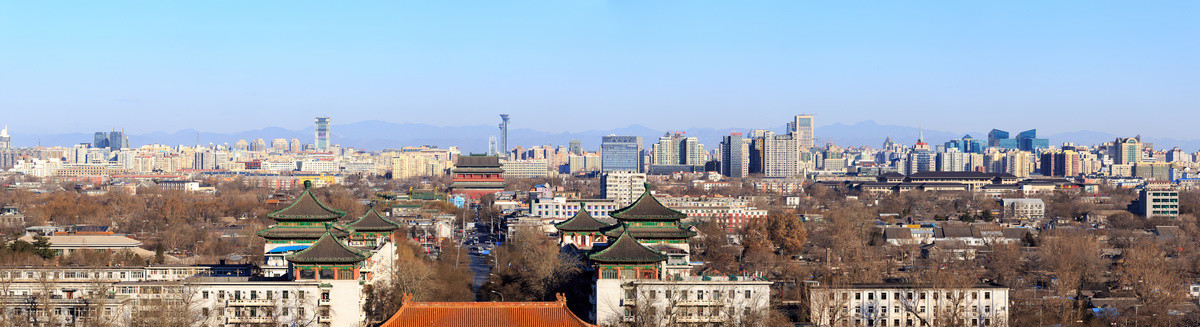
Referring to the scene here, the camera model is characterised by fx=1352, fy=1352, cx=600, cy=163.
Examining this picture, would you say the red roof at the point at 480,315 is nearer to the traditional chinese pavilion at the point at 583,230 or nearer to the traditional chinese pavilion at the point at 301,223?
the traditional chinese pavilion at the point at 301,223

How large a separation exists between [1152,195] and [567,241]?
51.0 meters

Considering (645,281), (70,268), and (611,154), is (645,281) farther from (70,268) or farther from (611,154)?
(611,154)

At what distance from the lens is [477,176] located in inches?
3974

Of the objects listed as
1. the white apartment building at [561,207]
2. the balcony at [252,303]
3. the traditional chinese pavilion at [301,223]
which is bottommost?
the balcony at [252,303]

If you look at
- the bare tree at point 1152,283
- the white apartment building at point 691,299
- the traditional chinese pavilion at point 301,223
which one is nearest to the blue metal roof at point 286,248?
the traditional chinese pavilion at point 301,223

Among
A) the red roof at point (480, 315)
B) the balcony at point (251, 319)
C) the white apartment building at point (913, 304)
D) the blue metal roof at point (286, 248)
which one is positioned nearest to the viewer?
the red roof at point (480, 315)

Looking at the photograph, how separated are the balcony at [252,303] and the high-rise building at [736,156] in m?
129

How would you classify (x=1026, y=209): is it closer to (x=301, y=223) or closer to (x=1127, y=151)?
(x=301, y=223)

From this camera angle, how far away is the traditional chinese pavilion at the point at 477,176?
99.3 metres

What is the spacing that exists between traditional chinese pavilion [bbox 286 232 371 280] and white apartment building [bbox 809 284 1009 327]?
9793mm

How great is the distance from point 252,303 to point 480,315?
18.3 ft

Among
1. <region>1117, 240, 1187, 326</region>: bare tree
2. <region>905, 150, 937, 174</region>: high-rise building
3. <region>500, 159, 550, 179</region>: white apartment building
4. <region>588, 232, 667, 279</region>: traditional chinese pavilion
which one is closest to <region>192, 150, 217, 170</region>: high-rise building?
<region>500, 159, 550, 179</region>: white apartment building

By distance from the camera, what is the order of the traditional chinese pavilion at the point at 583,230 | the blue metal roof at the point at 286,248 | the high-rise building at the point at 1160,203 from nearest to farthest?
the blue metal roof at the point at 286,248, the traditional chinese pavilion at the point at 583,230, the high-rise building at the point at 1160,203

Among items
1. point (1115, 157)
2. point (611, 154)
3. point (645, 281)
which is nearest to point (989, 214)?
point (645, 281)
